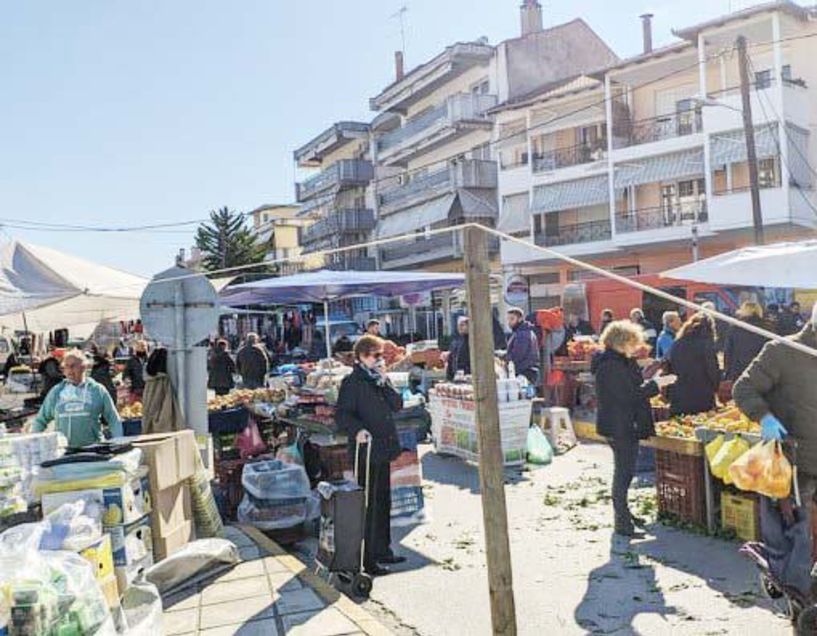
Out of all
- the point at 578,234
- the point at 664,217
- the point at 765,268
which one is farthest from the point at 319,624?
the point at 578,234

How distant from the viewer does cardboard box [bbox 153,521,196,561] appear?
5.45 metres

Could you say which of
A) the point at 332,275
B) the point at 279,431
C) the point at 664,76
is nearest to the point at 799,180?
the point at 664,76

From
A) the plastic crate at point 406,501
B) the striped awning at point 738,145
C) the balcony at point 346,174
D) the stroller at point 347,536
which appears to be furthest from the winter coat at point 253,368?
the balcony at point 346,174

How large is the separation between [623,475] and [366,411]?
2.33 m

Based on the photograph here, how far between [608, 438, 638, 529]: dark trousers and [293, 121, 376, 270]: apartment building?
141ft

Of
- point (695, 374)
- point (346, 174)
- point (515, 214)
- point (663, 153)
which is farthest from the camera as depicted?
point (346, 174)

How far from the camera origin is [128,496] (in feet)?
16.4

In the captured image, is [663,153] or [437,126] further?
[437,126]

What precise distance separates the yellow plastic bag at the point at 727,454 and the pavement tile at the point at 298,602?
2965 millimetres

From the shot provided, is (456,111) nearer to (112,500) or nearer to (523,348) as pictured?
(523,348)

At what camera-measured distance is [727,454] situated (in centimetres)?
579

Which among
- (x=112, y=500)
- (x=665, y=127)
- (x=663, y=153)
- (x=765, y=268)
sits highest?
(x=665, y=127)

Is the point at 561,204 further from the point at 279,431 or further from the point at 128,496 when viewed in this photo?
the point at 128,496

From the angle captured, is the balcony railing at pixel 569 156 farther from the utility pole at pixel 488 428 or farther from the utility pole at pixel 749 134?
the utility pole at pixel 488 428
